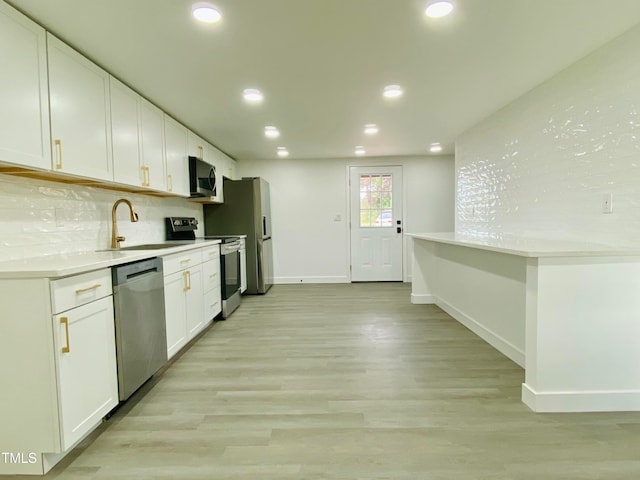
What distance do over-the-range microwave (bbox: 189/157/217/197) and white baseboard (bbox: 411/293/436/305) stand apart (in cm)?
290

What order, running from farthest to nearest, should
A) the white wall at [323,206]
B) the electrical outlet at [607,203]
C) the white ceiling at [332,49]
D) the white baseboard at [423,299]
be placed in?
the white wall at [323,206], the white baseboard at [423,299], the electrical outlet at [607,203], the white ceiling at [332,49]

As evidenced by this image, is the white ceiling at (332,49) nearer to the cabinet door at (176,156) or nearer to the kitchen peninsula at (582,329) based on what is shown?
the cabinet door at (176,156)

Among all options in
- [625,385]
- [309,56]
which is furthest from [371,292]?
[309,56]

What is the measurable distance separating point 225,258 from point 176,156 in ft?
3.99

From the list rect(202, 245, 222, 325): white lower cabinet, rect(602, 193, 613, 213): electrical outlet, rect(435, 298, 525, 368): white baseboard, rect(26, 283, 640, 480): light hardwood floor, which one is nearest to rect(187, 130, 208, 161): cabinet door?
rect(202, 245, 222, 325): white lower cabinet

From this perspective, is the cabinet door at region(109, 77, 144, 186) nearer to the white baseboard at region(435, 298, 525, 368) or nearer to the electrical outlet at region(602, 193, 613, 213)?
the white baseboard at region(435, 298, 525, 368)

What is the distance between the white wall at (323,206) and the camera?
5.68 metres

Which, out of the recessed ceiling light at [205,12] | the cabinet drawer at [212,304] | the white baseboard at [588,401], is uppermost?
the recessed ceiling light at [205,12]

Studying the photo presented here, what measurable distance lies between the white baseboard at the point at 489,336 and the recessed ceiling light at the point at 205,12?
2924 mm

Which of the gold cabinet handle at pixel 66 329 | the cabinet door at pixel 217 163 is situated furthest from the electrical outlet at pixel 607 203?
the cabinet door at pixel 217 163

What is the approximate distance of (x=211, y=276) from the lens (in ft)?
11.1

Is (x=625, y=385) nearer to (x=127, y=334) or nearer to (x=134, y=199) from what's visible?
(x=127, y=334)

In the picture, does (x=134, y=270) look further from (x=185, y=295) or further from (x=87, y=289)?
(x=185, y=295)

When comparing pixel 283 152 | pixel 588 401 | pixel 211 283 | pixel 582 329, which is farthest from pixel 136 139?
pixel 588 401
